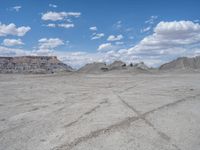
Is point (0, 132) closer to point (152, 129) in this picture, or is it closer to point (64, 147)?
point (64, 147)

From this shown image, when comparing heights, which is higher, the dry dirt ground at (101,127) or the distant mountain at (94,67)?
the distant mountain at (94,67)

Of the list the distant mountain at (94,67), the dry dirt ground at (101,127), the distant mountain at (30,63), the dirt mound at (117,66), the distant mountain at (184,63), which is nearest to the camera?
the dry dirt ground at (101,127)

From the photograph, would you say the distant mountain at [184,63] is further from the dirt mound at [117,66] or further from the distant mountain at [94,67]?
the distant mountain at [94,67]

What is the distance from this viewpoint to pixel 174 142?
284 inches

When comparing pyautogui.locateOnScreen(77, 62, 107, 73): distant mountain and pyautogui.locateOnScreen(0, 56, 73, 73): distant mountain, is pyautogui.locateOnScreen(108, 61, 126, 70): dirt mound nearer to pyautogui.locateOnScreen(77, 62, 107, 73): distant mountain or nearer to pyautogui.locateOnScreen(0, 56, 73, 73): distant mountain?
pyautogui.locateOnScreen(77, 62, 107, 73): distant mountain

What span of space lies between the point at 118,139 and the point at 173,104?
6.73 metres

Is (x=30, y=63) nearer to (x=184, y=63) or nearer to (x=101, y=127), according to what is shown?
(x=184, y=63)

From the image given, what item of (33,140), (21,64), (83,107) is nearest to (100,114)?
(83,107)

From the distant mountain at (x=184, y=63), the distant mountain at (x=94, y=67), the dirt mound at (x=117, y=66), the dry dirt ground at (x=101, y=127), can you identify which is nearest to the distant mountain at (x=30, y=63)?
the distant mountain at (x=94, y=67)

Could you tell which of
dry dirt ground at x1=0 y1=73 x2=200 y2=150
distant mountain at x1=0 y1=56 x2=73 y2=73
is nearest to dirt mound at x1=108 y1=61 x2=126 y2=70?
distant mountain at x1=0 y1=56 x2=73 y2=73

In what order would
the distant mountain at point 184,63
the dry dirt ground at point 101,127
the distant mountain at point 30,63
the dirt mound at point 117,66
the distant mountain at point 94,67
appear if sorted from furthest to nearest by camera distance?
the distant mountain at point 30,63 → the distant mountain at point 184,63 → the distant mountain at point 94,67 → the dirt mound at point 117,66 → the dry dirt ground at point 101,127

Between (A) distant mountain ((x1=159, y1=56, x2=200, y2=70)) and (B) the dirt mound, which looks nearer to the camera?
(B) the dirt mound

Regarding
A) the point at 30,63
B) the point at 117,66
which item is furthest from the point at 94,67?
the point at 30,63

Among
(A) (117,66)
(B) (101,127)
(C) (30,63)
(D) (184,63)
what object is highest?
(C) (30,63)
